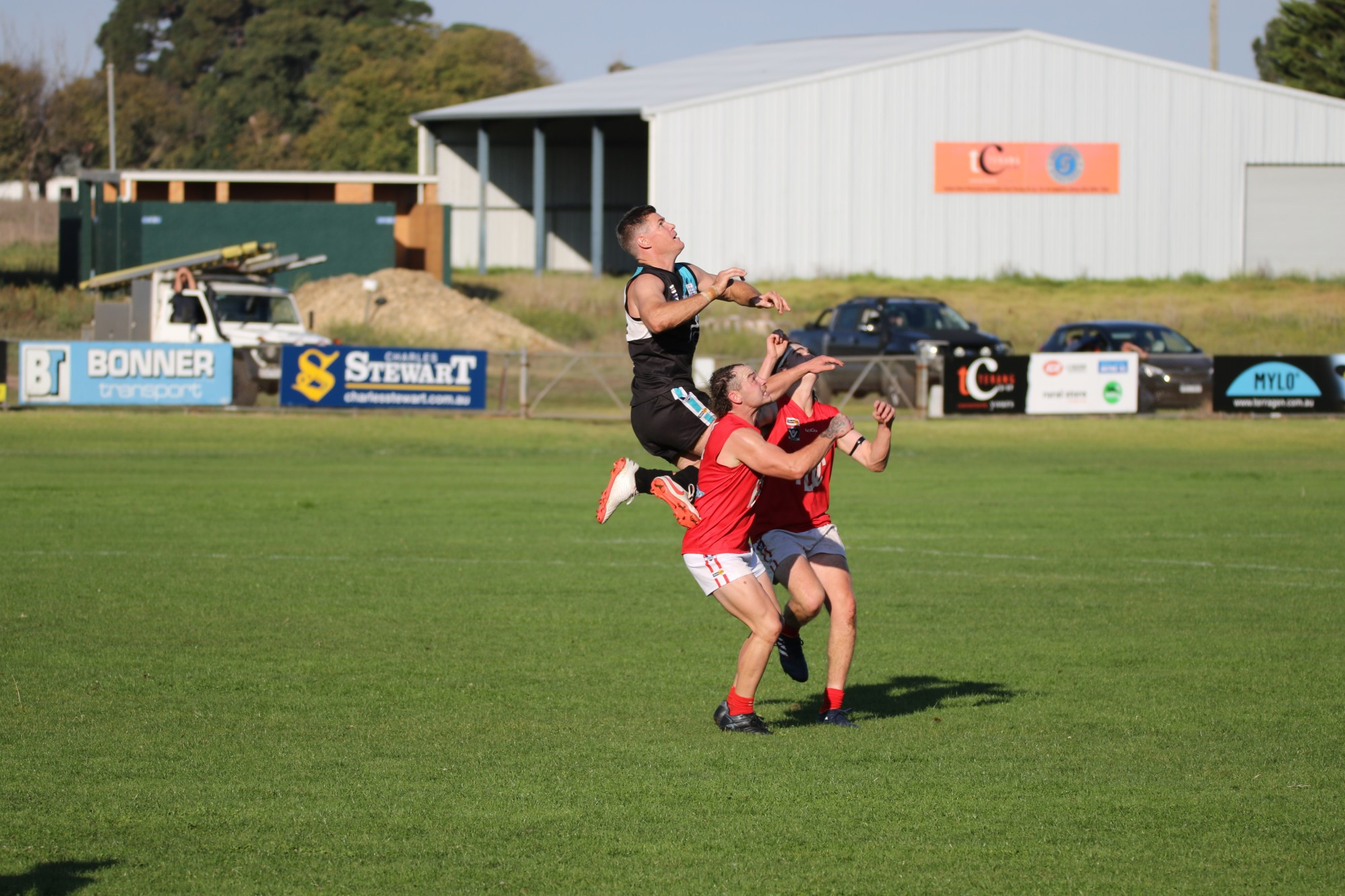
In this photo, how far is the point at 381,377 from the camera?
30.5 m

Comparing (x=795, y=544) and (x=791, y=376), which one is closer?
(x=791, y=376)

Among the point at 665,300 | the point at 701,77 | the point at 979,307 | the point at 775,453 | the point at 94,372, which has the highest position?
the point at 701,77

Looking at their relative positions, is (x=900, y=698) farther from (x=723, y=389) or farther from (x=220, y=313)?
(x=220, y=313)

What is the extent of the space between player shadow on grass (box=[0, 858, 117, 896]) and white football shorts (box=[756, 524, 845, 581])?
3943 mm

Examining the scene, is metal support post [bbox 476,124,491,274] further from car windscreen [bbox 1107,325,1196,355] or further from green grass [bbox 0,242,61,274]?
car windscreen [bbox 1107,325,1196,355]

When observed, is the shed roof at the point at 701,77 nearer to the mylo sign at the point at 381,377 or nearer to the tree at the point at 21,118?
the mylo sign at the point at 381,377

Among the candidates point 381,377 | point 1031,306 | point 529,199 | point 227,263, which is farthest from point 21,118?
A: point 381,377

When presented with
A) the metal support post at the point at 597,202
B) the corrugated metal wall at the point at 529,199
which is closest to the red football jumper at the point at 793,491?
the metal support post at the point at 597,202

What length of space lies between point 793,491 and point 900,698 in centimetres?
162

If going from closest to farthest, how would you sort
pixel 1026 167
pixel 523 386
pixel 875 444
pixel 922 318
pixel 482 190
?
pixel 875 444
pixel 523 386
pixel 922 318
pixel 1026 167
pixel 482 190

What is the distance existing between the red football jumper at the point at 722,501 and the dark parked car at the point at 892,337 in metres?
24.7

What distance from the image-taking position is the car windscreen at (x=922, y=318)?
3416cm

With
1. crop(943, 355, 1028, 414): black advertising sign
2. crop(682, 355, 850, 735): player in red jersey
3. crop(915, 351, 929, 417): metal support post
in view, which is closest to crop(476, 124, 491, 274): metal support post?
crop(915, 351, 929, 417): metal support post

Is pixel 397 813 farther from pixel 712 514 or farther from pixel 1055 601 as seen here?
pixel 1055 601
